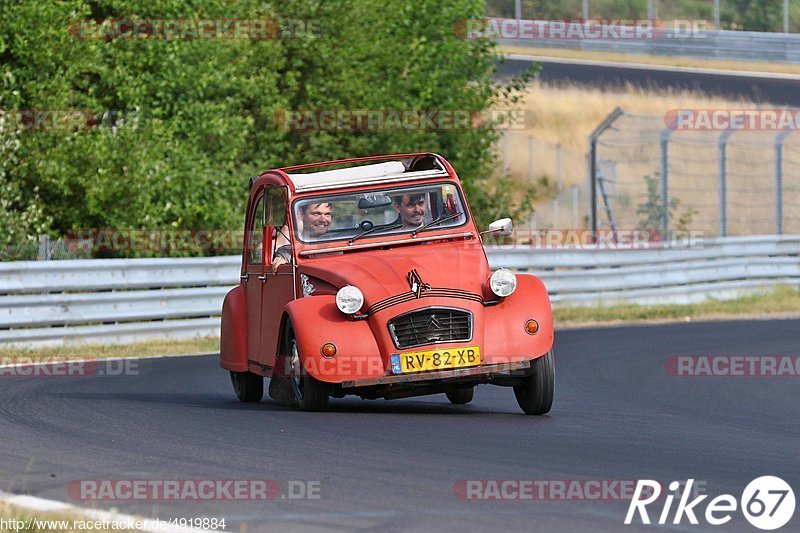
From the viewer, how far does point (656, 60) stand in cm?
5406

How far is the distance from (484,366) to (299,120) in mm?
17874

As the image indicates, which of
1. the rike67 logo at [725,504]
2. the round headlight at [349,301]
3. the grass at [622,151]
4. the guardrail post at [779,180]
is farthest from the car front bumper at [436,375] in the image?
the grass at [622,151]

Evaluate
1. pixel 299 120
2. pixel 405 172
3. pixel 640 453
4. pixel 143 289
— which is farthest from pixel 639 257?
pixel 640 453

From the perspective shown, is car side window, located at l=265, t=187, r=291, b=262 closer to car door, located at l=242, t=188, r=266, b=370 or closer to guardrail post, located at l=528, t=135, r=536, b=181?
car door, located at l=242, t=188, r=266, b=370

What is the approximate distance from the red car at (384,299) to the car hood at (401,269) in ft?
0.03

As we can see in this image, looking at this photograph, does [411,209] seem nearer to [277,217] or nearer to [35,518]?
[277,217]

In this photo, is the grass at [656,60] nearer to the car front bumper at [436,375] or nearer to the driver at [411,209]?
the driver at [411,209]

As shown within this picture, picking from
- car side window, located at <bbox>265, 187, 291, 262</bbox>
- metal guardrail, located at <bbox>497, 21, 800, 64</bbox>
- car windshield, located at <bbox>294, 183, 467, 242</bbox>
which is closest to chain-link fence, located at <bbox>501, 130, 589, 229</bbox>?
metal guardrail, located at <bbox>497, 21, 800, 64</bbox>

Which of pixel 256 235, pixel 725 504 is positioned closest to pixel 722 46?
pixel 256 235

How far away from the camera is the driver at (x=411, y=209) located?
10750 millimetres

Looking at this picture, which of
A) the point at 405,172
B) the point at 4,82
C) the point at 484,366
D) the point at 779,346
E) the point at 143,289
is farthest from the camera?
the point at 4,82

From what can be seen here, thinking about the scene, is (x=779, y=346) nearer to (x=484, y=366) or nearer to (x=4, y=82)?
(x=484, y=366)

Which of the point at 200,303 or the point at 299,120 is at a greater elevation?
the point at 299,120

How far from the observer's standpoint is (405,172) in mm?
11352
